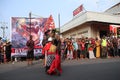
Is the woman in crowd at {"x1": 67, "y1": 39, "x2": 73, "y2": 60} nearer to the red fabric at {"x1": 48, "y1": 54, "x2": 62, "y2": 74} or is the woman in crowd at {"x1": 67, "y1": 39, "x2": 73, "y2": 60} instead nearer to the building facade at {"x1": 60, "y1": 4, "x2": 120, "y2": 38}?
the building facade at {"x1": 60, "y1": 4, "x2": 120, "y2": 38}

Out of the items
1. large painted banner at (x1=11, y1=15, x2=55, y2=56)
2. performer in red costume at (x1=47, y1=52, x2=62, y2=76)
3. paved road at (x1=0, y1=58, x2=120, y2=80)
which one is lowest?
paved road at (x1=0, y1=58, x2=120, y2=80)

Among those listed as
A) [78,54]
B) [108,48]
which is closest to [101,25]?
[108,48]

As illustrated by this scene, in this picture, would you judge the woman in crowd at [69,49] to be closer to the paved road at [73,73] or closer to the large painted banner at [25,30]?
the large painted banner at [25,30]

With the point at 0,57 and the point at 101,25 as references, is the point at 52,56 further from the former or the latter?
the point at 101,25

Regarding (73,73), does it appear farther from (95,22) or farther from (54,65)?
(95,22)

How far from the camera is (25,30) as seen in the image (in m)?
17.8

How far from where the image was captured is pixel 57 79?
320 inches

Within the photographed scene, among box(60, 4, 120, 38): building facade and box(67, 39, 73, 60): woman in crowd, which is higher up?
box(60, 4, 120, 38): building facade

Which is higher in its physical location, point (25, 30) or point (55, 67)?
point (25, 30)

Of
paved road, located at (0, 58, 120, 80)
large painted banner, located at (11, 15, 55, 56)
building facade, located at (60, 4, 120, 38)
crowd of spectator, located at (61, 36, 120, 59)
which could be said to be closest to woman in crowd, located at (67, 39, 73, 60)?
crowd of spectator, located at (61, 36, 120, 59)

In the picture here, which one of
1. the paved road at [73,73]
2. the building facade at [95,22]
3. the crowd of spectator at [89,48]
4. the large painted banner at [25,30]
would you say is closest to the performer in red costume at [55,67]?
the paved road at [73,73]

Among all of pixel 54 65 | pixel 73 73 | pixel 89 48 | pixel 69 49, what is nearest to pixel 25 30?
pixel 69 49

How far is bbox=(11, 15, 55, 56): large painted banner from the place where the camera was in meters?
17.5

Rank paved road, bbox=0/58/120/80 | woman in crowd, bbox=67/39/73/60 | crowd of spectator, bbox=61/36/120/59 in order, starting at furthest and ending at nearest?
crowd of spectator, bbox=61/36/120/59, woman in crowd, bbox=67/39/73/60, paved road, bbox=0/58/120/80
